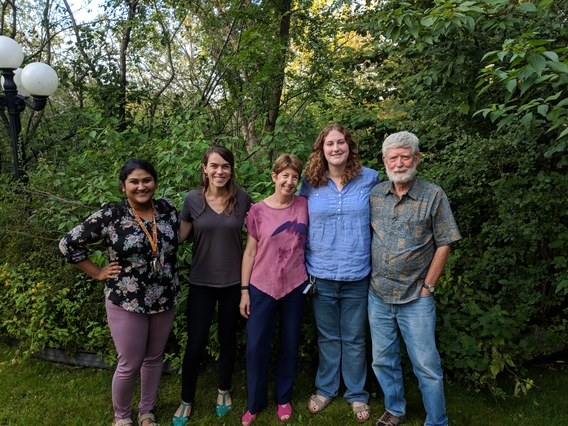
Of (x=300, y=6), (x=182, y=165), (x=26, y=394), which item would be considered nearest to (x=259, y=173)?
(x=182, y=165)

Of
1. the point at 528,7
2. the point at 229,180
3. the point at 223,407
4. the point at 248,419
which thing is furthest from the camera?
the point at 223,407

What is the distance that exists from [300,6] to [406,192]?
5924mm

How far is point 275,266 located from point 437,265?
1.01 metres

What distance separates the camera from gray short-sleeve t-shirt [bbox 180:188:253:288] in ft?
8.41

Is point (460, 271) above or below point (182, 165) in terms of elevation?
below

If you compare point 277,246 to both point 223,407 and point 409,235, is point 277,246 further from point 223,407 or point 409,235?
point 223,407

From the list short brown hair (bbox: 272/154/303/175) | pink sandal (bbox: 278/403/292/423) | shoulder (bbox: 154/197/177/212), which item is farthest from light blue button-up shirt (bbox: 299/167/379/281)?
pink sandal (bbox: 278/403/292/423)

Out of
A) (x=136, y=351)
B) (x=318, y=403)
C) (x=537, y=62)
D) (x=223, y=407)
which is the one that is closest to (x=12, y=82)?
(x=136, y=351)

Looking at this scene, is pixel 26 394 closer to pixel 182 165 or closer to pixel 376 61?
pixel 182 165

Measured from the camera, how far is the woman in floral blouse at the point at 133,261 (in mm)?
2365

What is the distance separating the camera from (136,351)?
8.11ft

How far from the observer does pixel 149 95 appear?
20.1ft

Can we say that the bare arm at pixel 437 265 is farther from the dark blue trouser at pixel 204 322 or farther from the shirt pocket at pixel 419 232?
the dark blue trouser at pixel 204 322

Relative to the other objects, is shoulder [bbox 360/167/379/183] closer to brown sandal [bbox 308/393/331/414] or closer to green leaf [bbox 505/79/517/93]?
green leaf [bbox 505/79/517/93]
